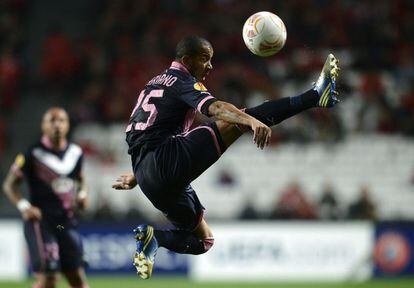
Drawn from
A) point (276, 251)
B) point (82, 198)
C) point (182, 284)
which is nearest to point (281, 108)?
point (82, 198)

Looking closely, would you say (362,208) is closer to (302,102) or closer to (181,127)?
(181,127)

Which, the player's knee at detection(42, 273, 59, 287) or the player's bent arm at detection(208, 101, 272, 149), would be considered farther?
the player's knee at detection(42, 273, 59, 287)

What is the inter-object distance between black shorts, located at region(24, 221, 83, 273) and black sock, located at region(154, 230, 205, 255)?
1737mm

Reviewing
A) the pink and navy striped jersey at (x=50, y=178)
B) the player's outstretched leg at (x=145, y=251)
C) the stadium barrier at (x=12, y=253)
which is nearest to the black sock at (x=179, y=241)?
the player's outstretched leg at (x=145, y=251)

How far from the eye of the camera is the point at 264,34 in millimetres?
7289

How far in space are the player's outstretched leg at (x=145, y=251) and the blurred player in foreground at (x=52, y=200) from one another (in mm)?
1627

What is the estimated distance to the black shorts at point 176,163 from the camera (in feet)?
23.4

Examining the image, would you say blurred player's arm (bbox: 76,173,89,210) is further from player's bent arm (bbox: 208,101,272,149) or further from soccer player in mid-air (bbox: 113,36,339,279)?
player's bent arm (bbox: 208,101,272,149)

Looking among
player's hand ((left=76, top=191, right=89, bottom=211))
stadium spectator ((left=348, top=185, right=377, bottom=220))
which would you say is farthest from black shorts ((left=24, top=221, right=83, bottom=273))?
stadium spectator ((left=348, top=185, right=377, bottom=220))

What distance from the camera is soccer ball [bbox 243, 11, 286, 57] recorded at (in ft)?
23.9

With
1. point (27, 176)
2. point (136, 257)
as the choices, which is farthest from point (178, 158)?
point (27, 176)

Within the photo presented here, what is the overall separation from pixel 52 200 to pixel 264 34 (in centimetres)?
332

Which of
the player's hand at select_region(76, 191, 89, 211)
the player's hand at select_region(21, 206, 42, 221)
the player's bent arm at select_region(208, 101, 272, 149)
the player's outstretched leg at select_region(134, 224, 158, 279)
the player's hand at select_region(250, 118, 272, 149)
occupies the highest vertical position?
the player's bent arm at select_region(208, 101, 272, 149)

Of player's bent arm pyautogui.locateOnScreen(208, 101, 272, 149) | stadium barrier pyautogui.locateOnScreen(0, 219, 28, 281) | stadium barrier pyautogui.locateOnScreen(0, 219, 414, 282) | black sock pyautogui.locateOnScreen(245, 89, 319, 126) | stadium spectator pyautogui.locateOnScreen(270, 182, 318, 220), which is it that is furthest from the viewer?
stadium spectator pyautogui.locateOnScreen(270, 182, 318, 220)
